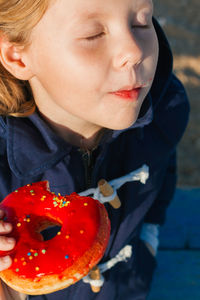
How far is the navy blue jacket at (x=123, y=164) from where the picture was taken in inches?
60.7

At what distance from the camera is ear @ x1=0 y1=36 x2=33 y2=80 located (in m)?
1.47

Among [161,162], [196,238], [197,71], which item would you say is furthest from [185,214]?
[197,71]

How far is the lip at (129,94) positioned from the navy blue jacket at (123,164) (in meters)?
0.29

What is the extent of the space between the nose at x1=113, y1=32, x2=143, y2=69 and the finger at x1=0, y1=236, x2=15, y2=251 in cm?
63

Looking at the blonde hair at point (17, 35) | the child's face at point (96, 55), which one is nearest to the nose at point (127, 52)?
the child's face at point (96, 55)

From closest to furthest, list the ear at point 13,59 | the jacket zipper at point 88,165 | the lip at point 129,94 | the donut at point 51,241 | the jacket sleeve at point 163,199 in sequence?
the donut at point 51,241
the lip at point 129,94
the ear at point 13,59
the jacket zipper at point 88,165
the jacket sleeve at point 163,199

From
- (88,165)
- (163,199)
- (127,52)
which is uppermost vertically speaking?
(127,52)

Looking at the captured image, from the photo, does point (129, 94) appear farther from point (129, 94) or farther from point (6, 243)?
point (6, 243)

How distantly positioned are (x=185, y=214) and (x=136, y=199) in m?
0.71

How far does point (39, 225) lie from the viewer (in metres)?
1.27

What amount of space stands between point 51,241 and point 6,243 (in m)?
0.13

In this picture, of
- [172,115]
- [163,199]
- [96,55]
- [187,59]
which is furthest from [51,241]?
[187,59]

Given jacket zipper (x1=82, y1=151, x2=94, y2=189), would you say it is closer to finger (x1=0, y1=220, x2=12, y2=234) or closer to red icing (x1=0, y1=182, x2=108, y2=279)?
red icing (x1=0, y1=182, x2=108, y2=279)

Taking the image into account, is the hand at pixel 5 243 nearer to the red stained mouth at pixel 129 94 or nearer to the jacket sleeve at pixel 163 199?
the red stained mouth at pixel 129 94
